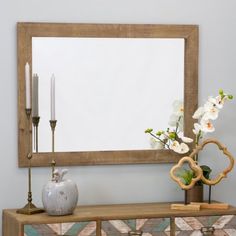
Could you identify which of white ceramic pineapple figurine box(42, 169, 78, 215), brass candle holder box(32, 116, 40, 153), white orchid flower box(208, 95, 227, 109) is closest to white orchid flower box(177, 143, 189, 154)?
white orchid flower box(208, 95, 227, 109)

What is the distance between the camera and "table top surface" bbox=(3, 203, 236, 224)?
2930mm

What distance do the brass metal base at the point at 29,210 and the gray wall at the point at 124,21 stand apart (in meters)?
0.19

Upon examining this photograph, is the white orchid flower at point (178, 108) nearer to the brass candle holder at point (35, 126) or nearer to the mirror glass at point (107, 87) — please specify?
the mirror glass at point (107, 87)

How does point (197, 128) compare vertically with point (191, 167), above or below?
above

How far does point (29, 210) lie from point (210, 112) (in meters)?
0.96

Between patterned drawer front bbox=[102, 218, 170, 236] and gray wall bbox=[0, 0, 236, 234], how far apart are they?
38 cm

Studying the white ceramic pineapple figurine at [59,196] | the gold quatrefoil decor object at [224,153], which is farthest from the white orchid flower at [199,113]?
the white ceramic pineapple figurine at [59,196]

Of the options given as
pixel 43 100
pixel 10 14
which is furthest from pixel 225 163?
pixel 10 14

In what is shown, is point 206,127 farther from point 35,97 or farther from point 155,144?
point 35,97

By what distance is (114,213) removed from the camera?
304 centimetres

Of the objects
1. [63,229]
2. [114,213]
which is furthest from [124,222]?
[63,229]

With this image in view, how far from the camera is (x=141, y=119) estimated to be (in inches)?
133

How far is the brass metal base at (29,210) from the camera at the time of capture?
3.05 metres

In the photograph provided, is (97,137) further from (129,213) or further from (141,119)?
(129,213)
